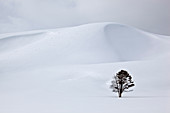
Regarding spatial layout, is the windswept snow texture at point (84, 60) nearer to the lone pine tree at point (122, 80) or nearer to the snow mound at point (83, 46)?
the snow mound at point (83, 46)

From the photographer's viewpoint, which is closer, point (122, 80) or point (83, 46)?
point (122, 80)

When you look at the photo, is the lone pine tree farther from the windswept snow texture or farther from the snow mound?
the snow mound

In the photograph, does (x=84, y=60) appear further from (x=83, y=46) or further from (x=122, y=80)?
(x=122, y=80)

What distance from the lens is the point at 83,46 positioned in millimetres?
107438

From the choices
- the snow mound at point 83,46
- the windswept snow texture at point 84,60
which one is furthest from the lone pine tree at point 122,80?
the snow mound at point 83,46

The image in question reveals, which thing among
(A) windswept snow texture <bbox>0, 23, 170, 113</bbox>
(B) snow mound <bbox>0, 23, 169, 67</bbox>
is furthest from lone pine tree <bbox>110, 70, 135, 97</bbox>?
(B) snow mound <bbox>0, 23, 169, 67</bbox>

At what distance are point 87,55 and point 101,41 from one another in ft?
55.2

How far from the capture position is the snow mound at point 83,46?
96.9 meters

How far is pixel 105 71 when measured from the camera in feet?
222

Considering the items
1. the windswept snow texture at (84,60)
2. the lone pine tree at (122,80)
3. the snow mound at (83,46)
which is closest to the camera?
the lone pine tree at (122,80)

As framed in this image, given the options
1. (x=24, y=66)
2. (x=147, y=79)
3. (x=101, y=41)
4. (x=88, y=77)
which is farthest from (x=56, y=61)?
(x=147, y=79)

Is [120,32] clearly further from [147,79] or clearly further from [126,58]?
[147,79]

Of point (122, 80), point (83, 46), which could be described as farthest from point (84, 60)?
point (122, 80)

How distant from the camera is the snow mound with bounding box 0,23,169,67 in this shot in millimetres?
96875
